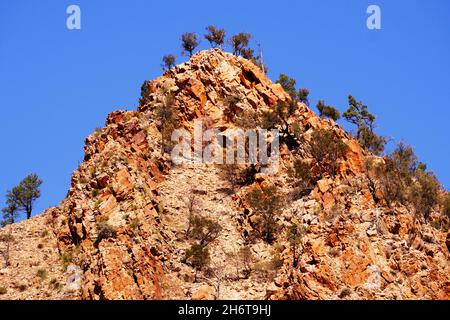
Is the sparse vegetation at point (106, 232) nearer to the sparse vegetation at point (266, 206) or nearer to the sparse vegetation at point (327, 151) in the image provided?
the sparse vegetation at point (266, 206)

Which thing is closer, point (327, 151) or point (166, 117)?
point (327, 151)

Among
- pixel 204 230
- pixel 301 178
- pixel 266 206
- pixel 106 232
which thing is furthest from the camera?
pixel 301 178

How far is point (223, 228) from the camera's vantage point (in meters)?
68.8

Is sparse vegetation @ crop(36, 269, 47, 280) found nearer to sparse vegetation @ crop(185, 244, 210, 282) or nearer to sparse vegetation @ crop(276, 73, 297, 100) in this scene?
sparse vegetation @ crop(185, 244, 210, 282)

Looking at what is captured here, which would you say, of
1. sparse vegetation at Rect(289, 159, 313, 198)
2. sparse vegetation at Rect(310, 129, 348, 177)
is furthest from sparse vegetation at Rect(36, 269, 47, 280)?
sparse vegetation at Rect(310, 129, 348, 177)

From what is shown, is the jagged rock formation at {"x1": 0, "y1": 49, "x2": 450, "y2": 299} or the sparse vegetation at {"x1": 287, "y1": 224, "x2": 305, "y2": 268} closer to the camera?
the jagged rock formation at {"x1": 0, "y1": 49, "x2": 450, "y2": 299}

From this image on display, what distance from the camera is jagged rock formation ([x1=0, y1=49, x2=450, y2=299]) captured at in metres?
57.6

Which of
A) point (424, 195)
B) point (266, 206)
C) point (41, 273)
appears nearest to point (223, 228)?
point (266, 206)

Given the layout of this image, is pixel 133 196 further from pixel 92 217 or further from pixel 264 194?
pixel 264 194

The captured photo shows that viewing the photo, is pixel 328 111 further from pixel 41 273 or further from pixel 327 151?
pixel 41 273

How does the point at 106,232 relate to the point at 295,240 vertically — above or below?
above

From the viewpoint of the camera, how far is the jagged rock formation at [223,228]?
57.6 meters
